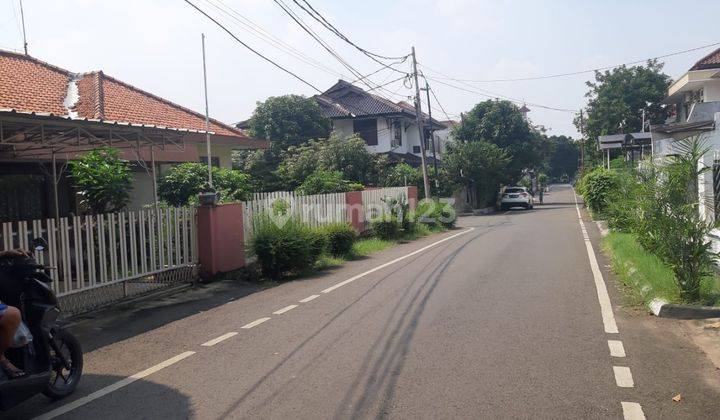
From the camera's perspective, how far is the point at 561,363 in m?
5.73

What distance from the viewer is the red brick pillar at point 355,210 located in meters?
19.2

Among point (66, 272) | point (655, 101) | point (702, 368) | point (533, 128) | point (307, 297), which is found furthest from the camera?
point (533, 128)

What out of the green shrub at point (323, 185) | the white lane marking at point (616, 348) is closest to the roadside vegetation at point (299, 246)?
the green shrub at point (323, 185)

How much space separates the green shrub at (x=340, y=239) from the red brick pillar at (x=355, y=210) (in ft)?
11.7

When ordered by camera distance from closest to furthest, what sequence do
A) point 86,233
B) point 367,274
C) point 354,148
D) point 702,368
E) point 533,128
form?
point 702,368
point 86,233
point 367,274
point 354,148
point 533,128

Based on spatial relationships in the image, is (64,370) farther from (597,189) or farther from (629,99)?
(629,99)

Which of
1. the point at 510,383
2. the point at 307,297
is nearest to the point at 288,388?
the point at 510,383

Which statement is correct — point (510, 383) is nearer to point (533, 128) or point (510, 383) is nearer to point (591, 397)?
point (591, 397)

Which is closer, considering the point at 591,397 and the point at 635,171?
the point at 591,397

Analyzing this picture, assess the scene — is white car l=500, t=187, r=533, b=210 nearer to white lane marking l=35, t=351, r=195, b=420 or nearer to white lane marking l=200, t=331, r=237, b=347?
white lane marking l=200, t=331, r=237, b=347

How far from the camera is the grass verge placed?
26.9 ft

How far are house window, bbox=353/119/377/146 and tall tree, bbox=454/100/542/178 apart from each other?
8480mm

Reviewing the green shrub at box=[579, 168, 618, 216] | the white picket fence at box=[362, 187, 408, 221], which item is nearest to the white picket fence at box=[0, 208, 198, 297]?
the white picket fence at box=[362, 187, 408, 221]

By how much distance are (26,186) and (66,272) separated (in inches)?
253
